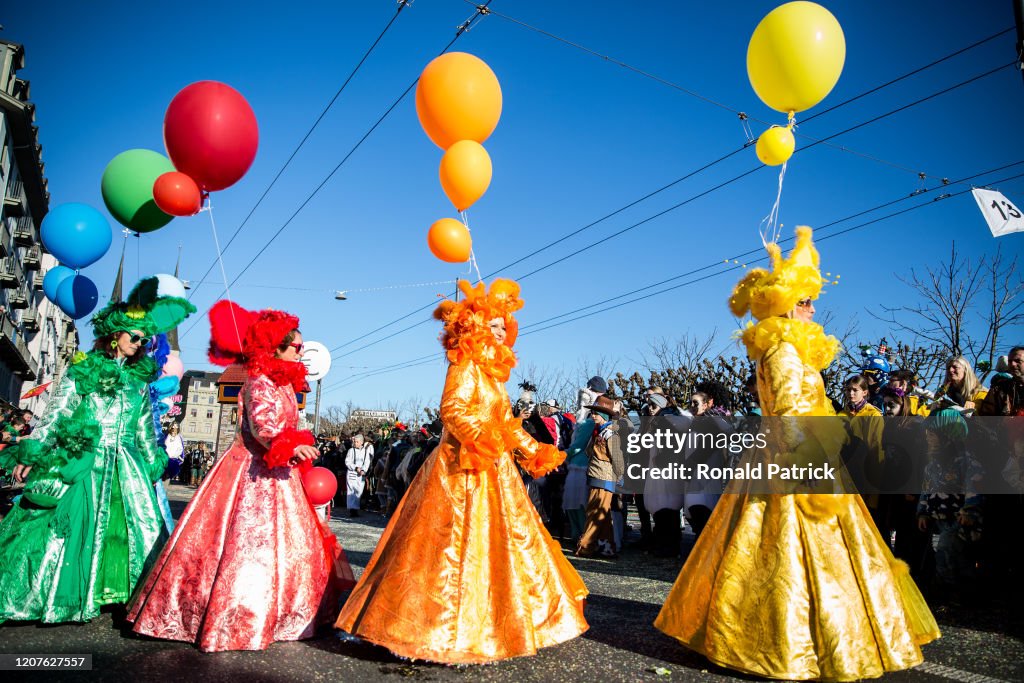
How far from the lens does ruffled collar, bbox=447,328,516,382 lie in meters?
4.07

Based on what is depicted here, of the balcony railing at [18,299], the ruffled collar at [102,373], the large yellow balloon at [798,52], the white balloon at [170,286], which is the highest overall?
the balcony railing at [18,299]

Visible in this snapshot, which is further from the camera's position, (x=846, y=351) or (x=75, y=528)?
(x=846, y=351)

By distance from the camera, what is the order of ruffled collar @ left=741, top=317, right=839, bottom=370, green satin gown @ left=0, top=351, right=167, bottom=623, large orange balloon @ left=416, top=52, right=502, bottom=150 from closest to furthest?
1. ruffled collar @ left=741, top=317, right=839, bottom=370
2. green satin gown @ left=0, top=351, right=167, bottom=623
3. large orange balloon @ left=416, top=52, right=502, bottom=150

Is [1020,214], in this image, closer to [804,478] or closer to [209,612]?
[804,478]

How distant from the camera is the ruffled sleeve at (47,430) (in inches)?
173

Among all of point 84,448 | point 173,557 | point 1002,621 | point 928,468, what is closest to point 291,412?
point 173,557

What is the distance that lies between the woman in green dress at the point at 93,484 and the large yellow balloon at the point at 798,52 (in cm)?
469

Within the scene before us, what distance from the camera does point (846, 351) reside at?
19453 mm

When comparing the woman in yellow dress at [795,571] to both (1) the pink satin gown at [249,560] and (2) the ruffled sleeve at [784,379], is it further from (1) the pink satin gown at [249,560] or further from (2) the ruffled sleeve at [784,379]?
(1) the pink satin gown at [249,560]

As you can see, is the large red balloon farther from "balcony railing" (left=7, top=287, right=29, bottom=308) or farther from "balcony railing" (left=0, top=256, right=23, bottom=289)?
"balcony railing" (left=7, top=287, right=29, bottom=308)

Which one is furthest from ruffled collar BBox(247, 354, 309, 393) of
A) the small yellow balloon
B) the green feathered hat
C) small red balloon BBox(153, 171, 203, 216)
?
the small yellow balloon

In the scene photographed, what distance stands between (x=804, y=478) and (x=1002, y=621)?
8.81 feet

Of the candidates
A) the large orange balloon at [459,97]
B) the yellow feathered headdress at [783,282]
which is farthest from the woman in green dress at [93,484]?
the yellow feathered headdress at [783,282]

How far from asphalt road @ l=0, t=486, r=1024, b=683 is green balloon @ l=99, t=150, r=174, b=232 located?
3071 mm
